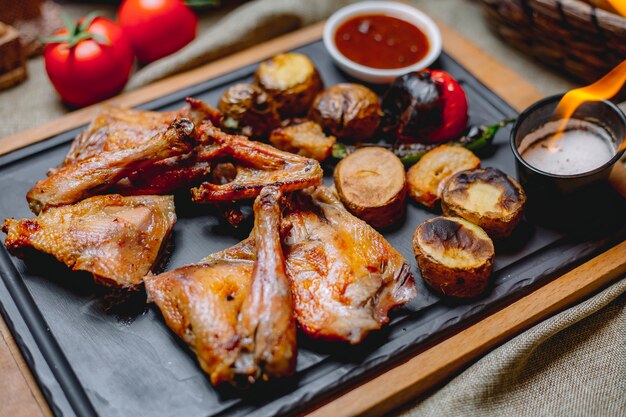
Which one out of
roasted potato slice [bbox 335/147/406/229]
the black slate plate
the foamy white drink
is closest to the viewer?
the black slate plate

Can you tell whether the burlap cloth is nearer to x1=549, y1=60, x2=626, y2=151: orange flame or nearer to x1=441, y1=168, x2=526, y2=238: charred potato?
x1=441, y1=168, x2=526, y2=238: charred potato

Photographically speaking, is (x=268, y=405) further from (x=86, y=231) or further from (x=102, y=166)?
(x=102, y=166)

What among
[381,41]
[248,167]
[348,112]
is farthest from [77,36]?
[381,41]

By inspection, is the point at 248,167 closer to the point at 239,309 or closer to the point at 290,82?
the point at 290,82

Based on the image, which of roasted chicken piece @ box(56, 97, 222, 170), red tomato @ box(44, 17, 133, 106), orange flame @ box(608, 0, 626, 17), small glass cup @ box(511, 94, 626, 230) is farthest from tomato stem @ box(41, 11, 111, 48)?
orange flame @ box(608, 0, 626, 17)

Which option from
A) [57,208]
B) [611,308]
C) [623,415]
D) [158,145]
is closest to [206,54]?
[158,145]

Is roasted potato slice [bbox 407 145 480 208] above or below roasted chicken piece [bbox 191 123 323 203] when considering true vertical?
below
